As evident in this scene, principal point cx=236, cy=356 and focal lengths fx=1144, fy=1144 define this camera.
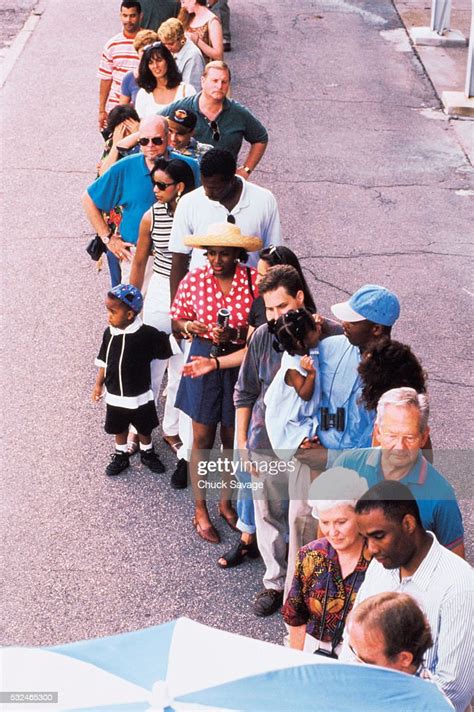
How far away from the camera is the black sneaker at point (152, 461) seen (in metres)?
7.62

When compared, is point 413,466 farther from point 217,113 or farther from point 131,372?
point 217,113

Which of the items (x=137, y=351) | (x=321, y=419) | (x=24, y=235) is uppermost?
(x=321, y=419)

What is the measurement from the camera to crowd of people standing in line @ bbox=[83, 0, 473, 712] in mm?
4422

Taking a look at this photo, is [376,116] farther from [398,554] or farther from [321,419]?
[398,554]

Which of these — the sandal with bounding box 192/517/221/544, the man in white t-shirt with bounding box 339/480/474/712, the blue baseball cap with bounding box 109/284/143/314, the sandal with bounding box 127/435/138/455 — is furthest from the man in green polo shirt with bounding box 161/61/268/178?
the man in white t-shirt with bounding box 339/480/474/712

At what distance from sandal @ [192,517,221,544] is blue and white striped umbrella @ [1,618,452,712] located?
9.48 ft

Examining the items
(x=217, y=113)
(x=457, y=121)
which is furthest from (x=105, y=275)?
(x=457, y=121)

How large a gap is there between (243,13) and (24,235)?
9.59 meters

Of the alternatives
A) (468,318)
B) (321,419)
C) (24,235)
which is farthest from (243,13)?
(321,419)

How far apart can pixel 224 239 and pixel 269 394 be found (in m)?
1.18

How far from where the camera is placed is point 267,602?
20.7ft

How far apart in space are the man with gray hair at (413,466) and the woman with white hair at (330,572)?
0.15 m

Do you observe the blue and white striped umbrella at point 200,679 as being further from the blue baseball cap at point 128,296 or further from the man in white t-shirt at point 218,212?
the man in white t-shirt at point 218,212

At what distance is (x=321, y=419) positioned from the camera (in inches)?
226
